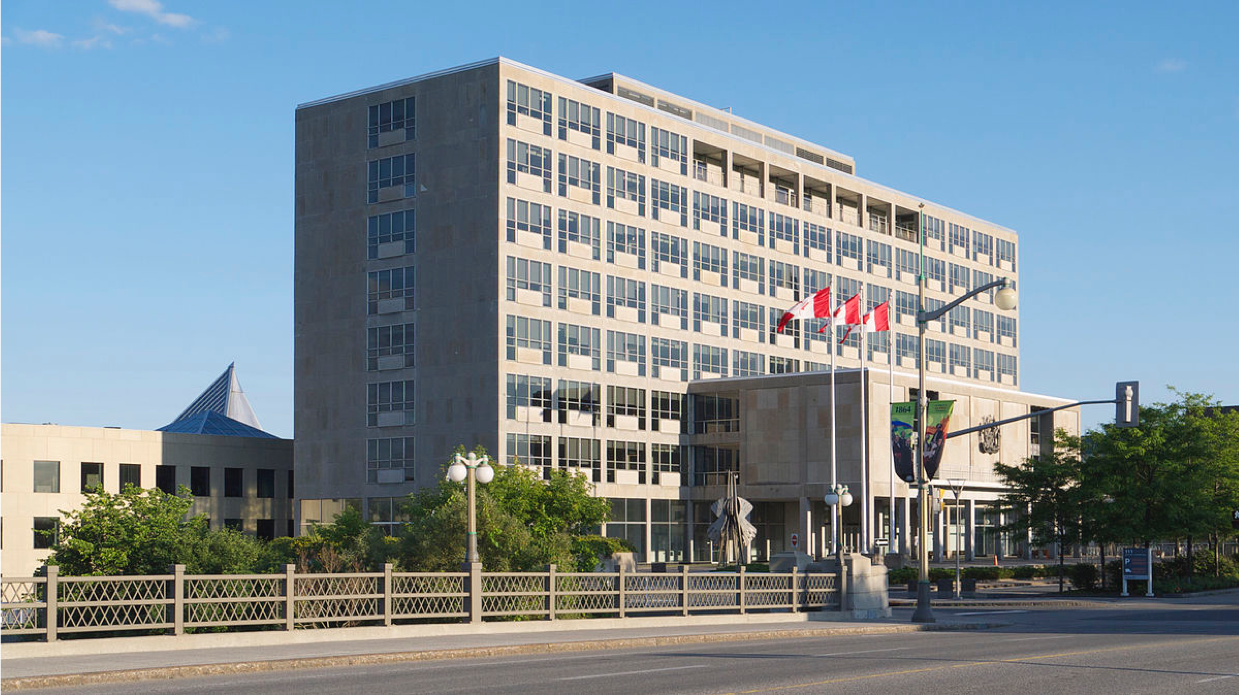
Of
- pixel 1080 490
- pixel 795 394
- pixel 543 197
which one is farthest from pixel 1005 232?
pixel 1080 490

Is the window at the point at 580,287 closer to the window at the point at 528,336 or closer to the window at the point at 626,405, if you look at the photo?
the window at the point at 528,336

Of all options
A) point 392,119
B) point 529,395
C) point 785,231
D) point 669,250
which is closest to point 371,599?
point 529,395

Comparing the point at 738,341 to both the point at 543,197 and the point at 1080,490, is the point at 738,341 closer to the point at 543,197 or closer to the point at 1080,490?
the point at 543,197

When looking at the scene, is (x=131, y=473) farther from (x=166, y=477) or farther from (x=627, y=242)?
(x=627, y=242)

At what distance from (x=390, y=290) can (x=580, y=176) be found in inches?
504

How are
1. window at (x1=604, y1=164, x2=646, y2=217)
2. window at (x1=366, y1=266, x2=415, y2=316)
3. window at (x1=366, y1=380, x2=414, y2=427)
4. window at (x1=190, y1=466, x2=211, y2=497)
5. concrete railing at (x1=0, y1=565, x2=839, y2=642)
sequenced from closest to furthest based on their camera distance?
1. concrete railing at (x1=0, y1=565, x2=839, y2=642)
2. window at (x1=366, y1=380, x2=414, y2=427)
3. window at (x1=366, y1=266, x2=415, y2=316)
4. window at (x1=604, y1=164, x2=646, y2=217)
5. window at (x1=190, y1=466, x2=211, y2=497)

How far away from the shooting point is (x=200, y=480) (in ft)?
283

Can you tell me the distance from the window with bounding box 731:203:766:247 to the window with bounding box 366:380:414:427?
24964 mm

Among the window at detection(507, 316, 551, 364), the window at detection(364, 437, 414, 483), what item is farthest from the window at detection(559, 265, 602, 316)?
the window at detection(364, 437, 414, 483)

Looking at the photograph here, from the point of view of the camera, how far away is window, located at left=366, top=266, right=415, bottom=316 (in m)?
79.7

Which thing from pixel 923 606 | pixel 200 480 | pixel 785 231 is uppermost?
pixel 785 231

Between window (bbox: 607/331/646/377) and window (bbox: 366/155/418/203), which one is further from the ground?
window (bbox: 366/155/418/203)

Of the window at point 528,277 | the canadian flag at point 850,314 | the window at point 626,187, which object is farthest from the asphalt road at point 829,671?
the window at point 626,187

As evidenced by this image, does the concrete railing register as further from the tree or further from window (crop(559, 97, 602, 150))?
window (crop(559, 97, 602, 150))
